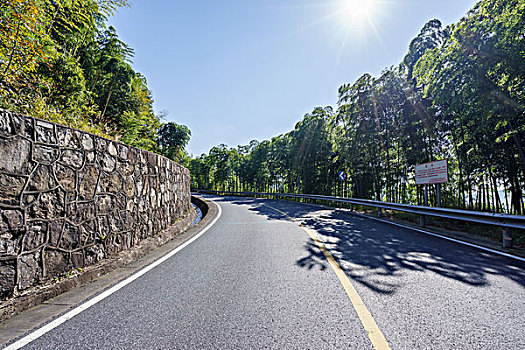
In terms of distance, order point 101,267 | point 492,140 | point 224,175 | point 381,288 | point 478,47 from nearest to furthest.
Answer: point 381,288, point 101,267, point 478,47, point 492,140, point 224,175

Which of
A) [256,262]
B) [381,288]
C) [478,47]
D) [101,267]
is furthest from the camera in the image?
[478,47]

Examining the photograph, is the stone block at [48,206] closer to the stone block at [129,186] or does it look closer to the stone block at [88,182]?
the stone block at [88,182]

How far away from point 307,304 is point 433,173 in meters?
8.32

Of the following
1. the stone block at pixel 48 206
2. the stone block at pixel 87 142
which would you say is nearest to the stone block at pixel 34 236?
the stone block at pixel 48 206

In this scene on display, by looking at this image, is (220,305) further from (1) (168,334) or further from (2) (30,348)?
(2) (30,348)

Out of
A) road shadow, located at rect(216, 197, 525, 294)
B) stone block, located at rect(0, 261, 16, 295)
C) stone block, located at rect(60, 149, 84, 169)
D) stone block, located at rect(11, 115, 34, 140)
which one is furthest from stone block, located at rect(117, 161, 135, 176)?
road shadow, located at rect(216, 197, 525, 294)

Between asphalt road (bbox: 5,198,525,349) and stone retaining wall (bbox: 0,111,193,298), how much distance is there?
921 millimetres

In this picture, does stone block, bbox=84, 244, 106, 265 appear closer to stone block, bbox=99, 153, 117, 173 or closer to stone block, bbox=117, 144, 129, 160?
stone block, bbox=99, 153, 117, 173

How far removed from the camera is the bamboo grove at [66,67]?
418 centimetres

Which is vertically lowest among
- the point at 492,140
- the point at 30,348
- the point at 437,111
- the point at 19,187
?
the point at 30,348

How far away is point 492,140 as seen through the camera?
9.98m

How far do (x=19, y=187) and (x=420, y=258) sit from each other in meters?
6.02

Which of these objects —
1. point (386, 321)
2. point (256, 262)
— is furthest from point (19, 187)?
point (386, 321)

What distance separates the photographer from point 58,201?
3.35 metres
